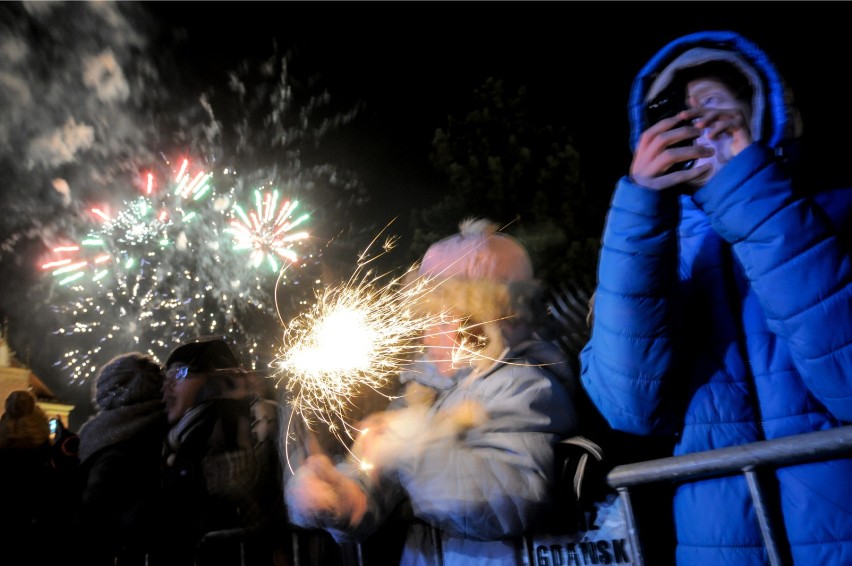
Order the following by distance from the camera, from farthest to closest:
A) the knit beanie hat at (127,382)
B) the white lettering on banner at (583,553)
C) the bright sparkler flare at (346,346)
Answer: the knit beanie hat at (127,382) < the bright sparkler flare at (346,346) < the white lettering on banner at (583,553)

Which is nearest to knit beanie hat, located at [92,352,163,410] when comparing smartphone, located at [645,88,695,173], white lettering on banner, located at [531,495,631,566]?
white lettering on banner, located at [531,495,631,566]

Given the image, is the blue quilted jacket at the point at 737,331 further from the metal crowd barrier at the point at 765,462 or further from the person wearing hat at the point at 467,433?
the person wearing hat at the point at 467,433

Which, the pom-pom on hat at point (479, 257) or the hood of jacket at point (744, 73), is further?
the pom-pom on hat at point (479, 257)

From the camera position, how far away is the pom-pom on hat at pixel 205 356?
3990 millimetres

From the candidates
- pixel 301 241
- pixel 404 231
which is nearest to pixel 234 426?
pixel 301 241

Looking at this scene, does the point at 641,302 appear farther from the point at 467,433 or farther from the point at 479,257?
the point at 479,257

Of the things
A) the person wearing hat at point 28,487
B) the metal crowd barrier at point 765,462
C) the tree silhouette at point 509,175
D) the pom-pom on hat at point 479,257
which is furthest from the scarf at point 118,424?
the tree silhouette at point 509,175

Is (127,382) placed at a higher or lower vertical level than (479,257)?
lower

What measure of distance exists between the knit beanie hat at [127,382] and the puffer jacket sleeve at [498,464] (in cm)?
239

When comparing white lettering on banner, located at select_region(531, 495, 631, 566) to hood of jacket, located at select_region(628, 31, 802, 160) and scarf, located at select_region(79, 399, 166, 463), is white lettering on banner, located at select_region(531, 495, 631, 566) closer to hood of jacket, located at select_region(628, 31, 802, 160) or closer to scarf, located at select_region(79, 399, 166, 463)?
hood of jacket, located at select_region(628, 31, 802, 160)

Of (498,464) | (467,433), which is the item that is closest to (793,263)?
(498,464)

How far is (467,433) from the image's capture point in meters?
2.38

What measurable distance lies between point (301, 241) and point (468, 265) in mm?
7367

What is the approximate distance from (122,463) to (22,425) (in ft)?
5.30
